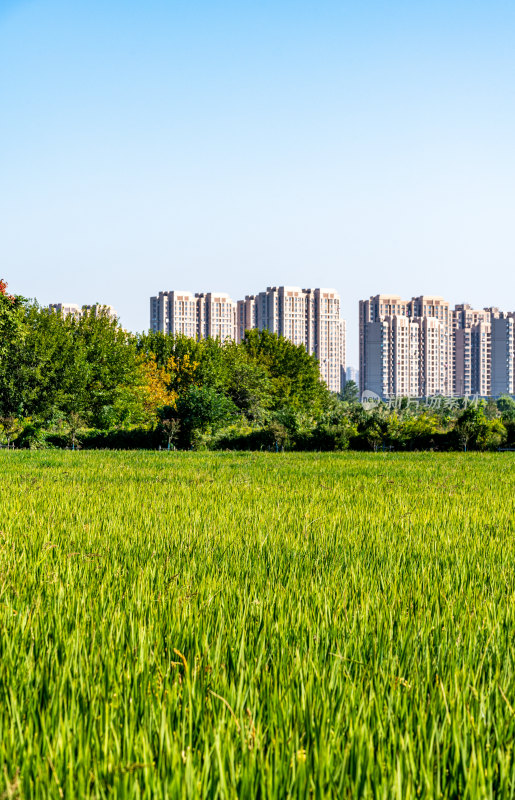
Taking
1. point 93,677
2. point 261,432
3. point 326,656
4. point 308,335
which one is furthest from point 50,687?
point 308,335

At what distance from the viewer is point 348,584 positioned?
3.67m

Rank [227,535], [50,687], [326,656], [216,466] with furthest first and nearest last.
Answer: [216,466] → [227,535] → [326,656] → [50,687]

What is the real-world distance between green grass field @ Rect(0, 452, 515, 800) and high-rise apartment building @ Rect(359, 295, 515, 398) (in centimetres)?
16391

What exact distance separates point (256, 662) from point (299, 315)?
15753 centimetres

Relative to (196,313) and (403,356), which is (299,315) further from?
(403,356)

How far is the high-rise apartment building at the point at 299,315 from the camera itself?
154 meters

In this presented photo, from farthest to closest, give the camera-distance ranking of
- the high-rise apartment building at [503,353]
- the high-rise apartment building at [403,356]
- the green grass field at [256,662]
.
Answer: the high-rise apartment building at [503,353] → the high-rise apartment building at [403,356] → the green grass field at [256,662]

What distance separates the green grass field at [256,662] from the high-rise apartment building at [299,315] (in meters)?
149

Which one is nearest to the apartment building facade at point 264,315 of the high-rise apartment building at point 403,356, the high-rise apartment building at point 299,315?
the high-rise apartment building at point 299,315

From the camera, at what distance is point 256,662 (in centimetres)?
241

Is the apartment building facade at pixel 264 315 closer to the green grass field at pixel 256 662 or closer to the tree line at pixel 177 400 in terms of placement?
the tree line at pixel 177 400

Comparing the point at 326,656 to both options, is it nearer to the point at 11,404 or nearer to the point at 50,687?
the point at 50,687

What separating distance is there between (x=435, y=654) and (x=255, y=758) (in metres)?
1.20

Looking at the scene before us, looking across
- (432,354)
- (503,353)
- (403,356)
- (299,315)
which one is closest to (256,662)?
(299,315)
